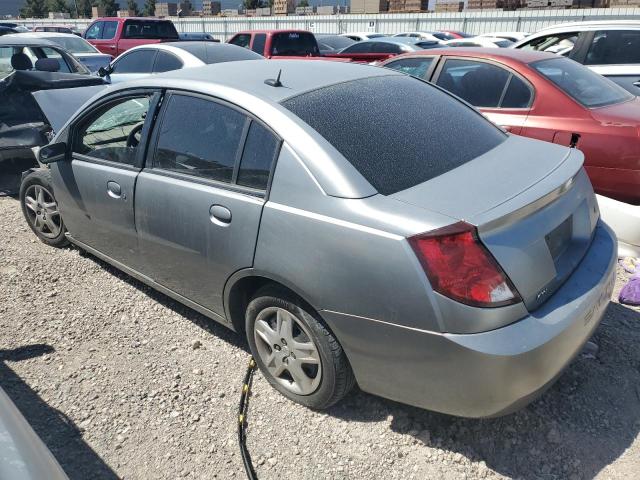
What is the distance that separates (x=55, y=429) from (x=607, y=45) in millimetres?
7637

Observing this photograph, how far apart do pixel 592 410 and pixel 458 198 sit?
4.54 feet

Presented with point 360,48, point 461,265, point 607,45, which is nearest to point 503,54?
point 607,45

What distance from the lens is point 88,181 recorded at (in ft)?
11.6

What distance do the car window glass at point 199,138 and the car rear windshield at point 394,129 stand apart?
0.37m

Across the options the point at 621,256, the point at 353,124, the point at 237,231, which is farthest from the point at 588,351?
the point at 237,231

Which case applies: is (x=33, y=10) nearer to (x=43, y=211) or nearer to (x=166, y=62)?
(x=166, y=62)

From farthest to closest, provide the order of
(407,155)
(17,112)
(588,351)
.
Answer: (17,112)
(588,351)
(407,155)

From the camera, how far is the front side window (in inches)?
192

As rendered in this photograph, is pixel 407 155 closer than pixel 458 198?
No

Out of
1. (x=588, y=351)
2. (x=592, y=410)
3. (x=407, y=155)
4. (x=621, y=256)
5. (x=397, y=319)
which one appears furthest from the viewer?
(x=621, y=256)

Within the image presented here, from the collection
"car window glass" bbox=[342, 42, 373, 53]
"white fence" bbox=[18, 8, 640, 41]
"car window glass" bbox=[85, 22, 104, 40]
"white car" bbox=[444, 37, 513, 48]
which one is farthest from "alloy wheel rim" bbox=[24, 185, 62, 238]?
"white fence" bbox=[18, 8, 640, 41]

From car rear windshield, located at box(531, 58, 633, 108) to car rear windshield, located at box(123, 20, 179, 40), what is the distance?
11.3 m

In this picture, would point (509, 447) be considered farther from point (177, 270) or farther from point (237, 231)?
point (177, 270)

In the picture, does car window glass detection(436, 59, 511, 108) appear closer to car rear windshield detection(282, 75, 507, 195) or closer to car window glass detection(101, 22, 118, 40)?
car rear windshield detection(282, 75, 507, 195)
